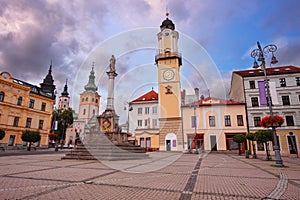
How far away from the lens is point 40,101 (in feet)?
133

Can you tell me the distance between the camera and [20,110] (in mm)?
35969

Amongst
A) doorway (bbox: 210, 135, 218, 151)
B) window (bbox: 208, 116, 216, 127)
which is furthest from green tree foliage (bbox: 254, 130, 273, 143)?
window (bbox: 208, 116, 216, 127)

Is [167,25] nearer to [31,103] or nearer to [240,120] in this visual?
[240,120]

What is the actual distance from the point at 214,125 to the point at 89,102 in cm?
5261

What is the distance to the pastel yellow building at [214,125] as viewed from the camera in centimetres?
2878

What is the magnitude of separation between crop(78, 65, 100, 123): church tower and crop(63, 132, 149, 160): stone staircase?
182 feet

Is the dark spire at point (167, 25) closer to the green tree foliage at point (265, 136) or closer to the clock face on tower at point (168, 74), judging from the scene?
the clock face on tower at point (168, 74)

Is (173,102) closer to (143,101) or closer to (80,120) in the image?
(143,101)

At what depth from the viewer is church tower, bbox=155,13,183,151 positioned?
31203mm

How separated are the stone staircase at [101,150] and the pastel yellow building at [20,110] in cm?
2610

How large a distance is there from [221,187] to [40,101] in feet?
143

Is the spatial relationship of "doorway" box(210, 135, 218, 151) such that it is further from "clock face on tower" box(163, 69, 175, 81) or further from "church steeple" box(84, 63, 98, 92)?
"church steeple" box(84, 63, 98, 92)

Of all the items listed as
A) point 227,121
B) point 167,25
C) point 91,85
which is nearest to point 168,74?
point 167,25

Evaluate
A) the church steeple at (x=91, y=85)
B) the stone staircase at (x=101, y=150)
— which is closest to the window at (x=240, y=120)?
the stone staircase at (x=101, y=150)
